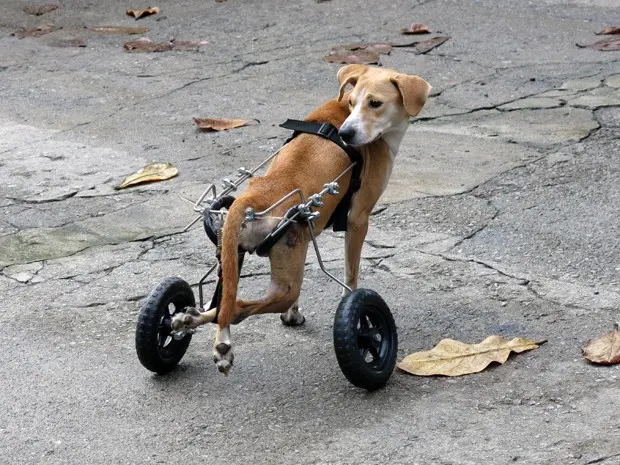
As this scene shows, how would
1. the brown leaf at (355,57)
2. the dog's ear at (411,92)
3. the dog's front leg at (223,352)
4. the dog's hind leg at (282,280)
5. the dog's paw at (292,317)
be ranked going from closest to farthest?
the dog's front leg at (223,352)
the dog's hind leg at (282,280)
the dog's ear at (411,92)
the dog's paw at (292,317)
the brown leaf at (355,57)

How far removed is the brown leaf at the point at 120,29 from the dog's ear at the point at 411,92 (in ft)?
20.9

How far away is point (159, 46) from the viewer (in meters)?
10.1

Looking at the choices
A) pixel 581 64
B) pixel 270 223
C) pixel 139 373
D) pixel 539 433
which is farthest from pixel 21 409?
pixel 581 64

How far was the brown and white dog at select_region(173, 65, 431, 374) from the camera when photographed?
13.5 ft

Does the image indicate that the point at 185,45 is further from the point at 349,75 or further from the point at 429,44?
the point at 349,75

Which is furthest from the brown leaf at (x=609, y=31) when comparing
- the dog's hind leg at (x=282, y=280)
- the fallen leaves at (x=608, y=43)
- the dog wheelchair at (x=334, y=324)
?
the dog's hind leg at (x=282, y=280)

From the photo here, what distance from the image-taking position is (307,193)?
448cm

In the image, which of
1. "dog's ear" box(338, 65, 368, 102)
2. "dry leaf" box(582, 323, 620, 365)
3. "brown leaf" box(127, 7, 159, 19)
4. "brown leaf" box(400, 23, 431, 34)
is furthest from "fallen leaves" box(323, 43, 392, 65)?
"dry leaf" box(582, 323, 620, 365)

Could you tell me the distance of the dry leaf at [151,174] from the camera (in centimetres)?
687

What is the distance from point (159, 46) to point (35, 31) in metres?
1.62

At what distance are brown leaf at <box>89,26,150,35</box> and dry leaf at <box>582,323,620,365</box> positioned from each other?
7190 mm

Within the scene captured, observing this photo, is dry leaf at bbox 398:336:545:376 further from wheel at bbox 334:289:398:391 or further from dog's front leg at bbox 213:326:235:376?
dog's front leg at bbox 213:326:235:376

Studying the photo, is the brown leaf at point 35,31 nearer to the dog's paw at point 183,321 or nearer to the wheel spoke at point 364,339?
the dog's paw at point 183,321

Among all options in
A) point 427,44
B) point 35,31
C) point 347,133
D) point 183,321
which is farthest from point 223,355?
point 35,31
